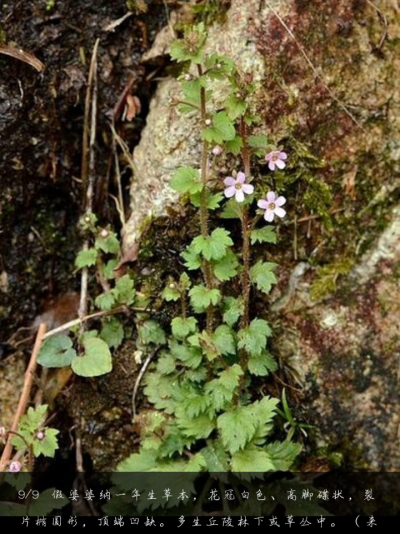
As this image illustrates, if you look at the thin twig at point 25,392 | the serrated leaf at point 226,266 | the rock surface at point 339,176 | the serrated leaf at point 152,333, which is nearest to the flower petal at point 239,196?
the serrated leaf at point 226,266

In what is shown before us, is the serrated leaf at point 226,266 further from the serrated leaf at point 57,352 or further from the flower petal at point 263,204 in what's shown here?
the serrated leaf at point 57,352

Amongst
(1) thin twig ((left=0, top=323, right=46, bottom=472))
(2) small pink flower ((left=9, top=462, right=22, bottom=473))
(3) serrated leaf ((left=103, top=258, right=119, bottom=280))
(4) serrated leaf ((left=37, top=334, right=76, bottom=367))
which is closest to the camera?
(2) small pink flower ((left=9, top=462, right=22, bottom=473))

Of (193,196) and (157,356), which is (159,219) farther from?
(157,356)

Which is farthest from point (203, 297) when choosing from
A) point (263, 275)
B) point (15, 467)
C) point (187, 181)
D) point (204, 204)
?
point (15, 467)

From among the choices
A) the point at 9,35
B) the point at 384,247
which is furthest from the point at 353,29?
the point at 9,35

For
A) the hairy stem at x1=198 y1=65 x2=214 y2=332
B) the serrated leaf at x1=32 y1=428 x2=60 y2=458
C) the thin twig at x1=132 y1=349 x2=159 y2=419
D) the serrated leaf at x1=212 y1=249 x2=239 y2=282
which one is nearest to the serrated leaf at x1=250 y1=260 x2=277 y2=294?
the serrated leaf at x1=212 y1=249 x2=239 y2=282

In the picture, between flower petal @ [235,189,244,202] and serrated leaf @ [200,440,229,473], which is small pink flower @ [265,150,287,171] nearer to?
flower petal @ [235,189,244,202]

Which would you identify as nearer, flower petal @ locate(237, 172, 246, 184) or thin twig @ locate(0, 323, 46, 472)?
flower petal @ locate(237, 172, 246, 184)
